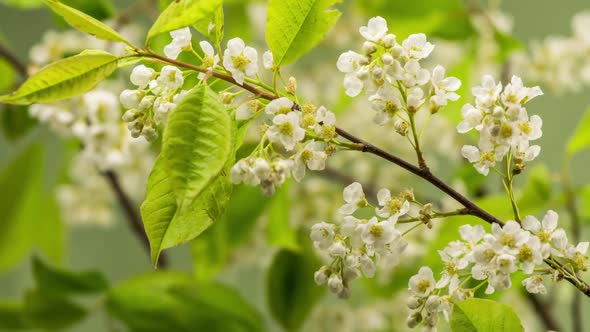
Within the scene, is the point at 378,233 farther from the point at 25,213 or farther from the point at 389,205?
the point at 25,213

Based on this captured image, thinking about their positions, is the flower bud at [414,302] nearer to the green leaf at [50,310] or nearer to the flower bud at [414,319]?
the flower bud at [414,319]

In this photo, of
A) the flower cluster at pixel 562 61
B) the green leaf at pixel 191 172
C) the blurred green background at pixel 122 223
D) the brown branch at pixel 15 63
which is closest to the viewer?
the green leaf at pixel 191 172

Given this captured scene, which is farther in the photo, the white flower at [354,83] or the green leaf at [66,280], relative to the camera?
the green leaf at [66,280]

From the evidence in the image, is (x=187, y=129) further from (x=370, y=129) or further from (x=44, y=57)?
(x=370, y=129)

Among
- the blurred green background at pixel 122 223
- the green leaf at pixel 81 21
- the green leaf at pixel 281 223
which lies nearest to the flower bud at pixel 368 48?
the green leaf at pixel 81 21

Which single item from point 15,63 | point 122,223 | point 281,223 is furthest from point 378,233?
point 122,223

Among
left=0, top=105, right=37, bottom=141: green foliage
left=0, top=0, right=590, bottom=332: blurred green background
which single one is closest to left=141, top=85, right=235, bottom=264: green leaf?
left=0, top=105, right=37, bottom=141: green foliage

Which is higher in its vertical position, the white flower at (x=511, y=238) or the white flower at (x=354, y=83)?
the white flower at (x=354, y=83)
